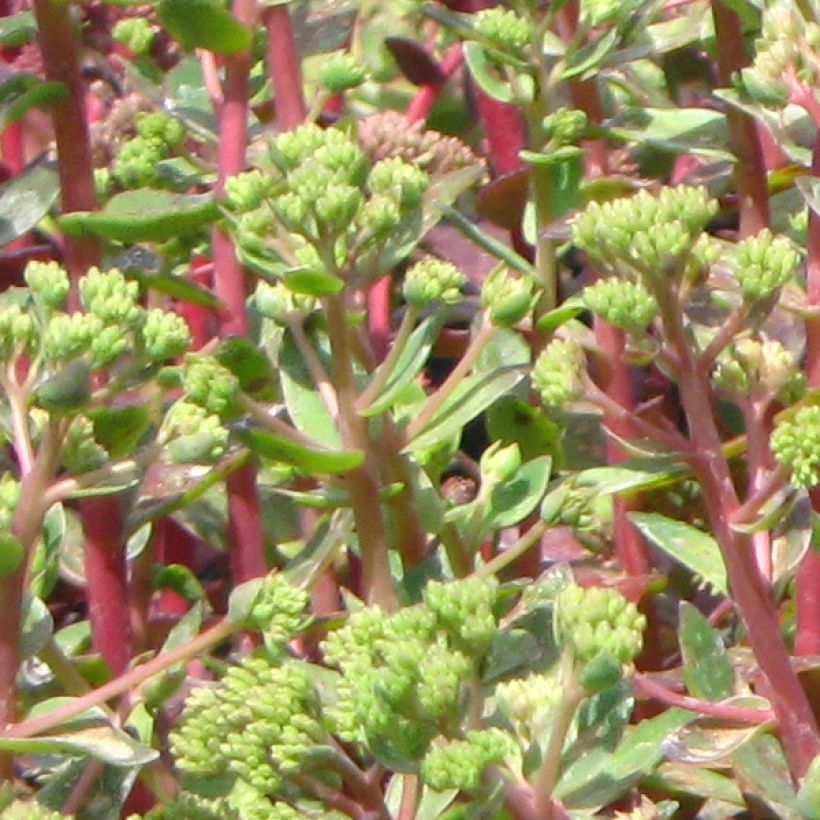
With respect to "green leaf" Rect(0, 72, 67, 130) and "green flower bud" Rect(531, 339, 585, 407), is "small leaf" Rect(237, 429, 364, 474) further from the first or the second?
"green leaf" Rect(0, 72, 67, 130)

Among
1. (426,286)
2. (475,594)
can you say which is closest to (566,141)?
(426,286)

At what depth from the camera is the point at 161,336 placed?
2.55 ft

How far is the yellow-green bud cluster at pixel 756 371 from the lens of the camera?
793 millimetres

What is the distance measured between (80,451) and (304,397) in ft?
0.40

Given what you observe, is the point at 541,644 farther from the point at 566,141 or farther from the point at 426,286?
the point at 566,141

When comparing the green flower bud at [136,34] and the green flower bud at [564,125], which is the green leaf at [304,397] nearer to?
the green flower bud at [564,125]

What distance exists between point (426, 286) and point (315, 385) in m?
0.08

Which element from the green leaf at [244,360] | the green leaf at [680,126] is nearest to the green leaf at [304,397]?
the green leaf at [244,360]

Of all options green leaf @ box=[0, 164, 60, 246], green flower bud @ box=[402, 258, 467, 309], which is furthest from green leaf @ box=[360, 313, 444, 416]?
green leaf @ box=[0, 164, 60, 246]

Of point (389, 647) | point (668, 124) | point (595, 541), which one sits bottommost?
point (595, 541)

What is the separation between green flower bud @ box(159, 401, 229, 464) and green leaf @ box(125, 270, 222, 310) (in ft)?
0.43

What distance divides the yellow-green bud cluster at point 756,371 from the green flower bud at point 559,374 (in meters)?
0.06

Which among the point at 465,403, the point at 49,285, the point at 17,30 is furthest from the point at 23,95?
the point at 465,403

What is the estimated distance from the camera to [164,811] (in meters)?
0.78
